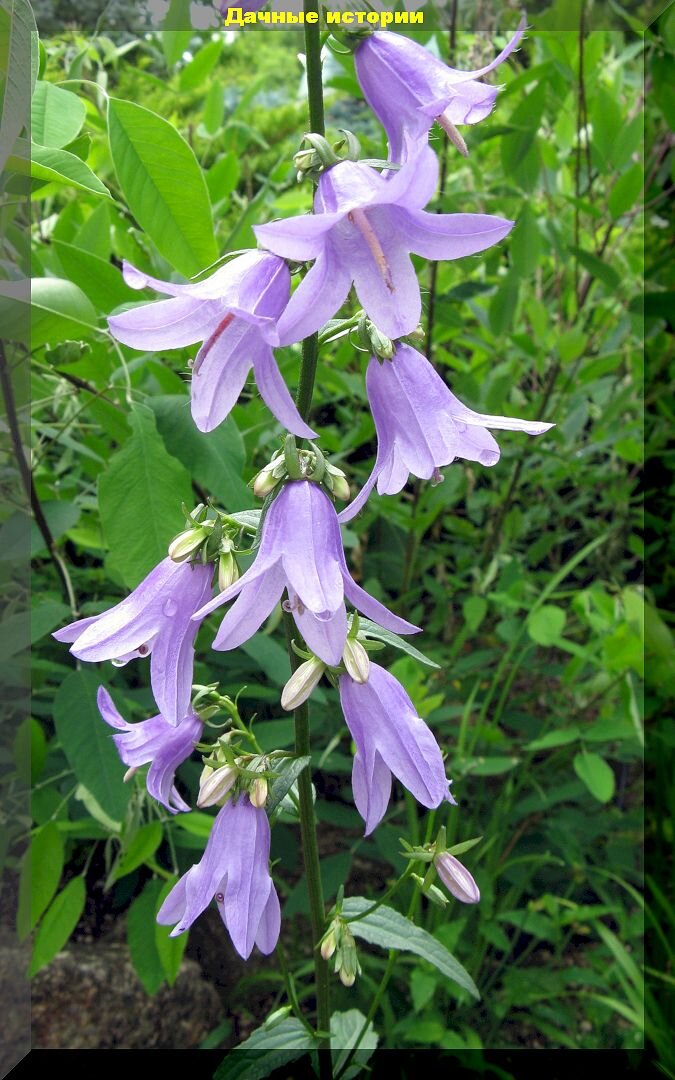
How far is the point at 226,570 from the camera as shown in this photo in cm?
49

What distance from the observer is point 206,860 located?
543mm

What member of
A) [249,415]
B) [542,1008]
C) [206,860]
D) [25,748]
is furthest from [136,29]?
[542,1008]

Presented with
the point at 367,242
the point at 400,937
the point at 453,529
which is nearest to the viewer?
the point at 367,242

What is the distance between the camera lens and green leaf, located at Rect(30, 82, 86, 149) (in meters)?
0.57

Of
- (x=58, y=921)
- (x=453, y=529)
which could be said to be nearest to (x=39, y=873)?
(x=58, y=921)

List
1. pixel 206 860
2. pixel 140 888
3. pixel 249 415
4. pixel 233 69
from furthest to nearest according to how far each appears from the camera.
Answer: pixel 233 69 → pixel 140 888 → pixel 249 415 → pixel 206 860

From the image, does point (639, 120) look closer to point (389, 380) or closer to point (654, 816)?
Result: point (389, 380)

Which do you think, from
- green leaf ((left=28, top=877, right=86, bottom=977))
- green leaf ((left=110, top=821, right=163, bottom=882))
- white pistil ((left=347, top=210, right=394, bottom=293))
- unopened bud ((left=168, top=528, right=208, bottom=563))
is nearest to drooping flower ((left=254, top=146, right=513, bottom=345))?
white pistil ((left=347, top=210, right=394, bottom=293))

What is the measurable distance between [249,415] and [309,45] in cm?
43

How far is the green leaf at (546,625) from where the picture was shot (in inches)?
39.0

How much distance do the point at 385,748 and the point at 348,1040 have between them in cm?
38

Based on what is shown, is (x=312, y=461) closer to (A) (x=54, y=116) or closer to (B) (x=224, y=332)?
(B) (x=224, y=332)

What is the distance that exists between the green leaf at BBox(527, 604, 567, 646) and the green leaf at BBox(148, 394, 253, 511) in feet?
1.57

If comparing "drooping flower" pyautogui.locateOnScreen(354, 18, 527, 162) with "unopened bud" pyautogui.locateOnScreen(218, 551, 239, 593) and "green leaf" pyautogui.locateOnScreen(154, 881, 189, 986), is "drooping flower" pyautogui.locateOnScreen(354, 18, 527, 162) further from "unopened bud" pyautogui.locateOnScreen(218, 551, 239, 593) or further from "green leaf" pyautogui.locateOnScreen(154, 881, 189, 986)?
"green leaf" pyautogui.locateOnScreen(154, 881, 189, 986)
